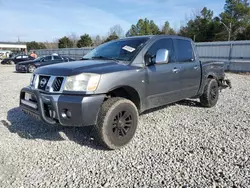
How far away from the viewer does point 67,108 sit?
293 cm

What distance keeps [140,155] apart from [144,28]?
48.6m

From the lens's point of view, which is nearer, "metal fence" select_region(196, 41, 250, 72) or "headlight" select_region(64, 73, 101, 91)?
"headlight" select_region(64, 73, 101, 91)

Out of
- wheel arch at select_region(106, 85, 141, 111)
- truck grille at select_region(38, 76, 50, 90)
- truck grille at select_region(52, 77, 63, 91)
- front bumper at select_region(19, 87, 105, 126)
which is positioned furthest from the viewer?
wheel arch at select_region(106, 85, 141, 111)

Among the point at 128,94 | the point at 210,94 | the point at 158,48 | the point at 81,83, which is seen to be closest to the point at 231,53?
the point at 210,94

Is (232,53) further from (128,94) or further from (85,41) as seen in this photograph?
(85,41)

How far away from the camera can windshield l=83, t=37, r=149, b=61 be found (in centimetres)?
383

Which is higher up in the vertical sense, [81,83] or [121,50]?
[121,50]

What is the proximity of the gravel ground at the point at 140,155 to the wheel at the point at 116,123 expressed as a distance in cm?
17

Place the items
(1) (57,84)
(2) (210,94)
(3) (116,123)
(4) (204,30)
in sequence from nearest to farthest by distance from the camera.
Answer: (1) (57,84), (3) (116,123), (2) (210,94), (4) (204,30)

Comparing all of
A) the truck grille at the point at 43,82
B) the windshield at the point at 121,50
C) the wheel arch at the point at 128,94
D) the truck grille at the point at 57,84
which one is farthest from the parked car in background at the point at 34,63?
the truck grille at the point at 57,84

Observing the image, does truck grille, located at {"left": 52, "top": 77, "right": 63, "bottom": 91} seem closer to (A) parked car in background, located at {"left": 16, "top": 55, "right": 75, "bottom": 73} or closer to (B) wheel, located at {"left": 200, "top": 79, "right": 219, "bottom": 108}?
(B) wheel, located at {"left": 200, "top": 79, "right": 219, "bottom": 108}

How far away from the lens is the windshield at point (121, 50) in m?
3.83

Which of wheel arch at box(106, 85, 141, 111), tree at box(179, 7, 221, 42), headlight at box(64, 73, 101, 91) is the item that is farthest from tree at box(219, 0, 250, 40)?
headlight at box(64, 73, 101, 91)

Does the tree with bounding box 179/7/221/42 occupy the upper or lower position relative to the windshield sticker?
upper
